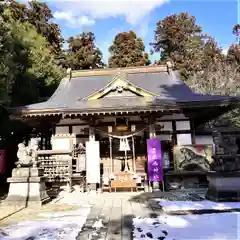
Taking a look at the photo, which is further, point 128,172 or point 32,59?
point 32,59

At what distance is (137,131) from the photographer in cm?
1064

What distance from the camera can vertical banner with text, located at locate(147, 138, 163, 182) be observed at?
32.0 ft

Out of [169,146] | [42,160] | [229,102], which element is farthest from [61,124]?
[229,102]

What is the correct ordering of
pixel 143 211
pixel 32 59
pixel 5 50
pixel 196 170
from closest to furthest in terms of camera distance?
pixel 143 211 → pixel 5 50 → pixel 196 170 → pixel 32 59

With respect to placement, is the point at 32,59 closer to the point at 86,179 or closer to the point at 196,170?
the point at 86,179

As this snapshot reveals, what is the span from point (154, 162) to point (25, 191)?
4.87 metres

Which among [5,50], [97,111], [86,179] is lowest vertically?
[86,179]

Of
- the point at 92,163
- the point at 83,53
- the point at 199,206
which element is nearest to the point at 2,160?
the point at 92,163

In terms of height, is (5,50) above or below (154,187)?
above

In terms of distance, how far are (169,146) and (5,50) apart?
7657mm

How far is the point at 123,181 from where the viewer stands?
32.3ft

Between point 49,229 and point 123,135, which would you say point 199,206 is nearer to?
point 49,229

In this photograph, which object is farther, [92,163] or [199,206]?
[92,163]

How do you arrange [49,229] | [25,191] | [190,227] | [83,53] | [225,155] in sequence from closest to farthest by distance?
[190,227]
[49,229]
[225,155]
[25,191]
[83,53]
